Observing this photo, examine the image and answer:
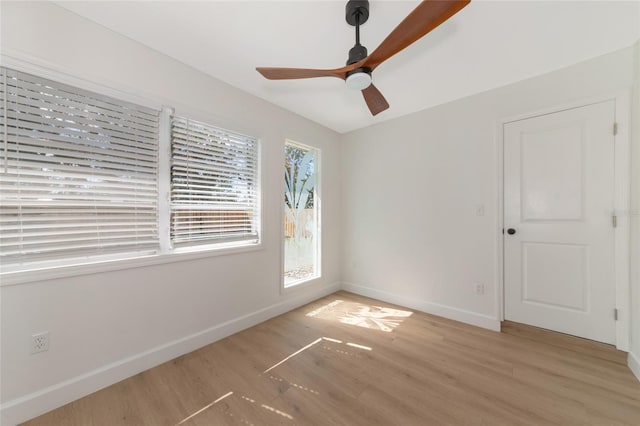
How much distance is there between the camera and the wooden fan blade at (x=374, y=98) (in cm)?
177

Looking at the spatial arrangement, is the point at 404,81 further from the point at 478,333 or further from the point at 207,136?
the point at 478,333

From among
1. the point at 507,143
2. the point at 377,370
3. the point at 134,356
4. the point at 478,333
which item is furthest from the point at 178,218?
the point at 507,143

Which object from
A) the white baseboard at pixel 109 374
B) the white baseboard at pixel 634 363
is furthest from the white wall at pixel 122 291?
the white baseboard at pixel 634 363

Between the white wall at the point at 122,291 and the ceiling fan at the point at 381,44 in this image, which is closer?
the ceiling fan at the point at 381,44

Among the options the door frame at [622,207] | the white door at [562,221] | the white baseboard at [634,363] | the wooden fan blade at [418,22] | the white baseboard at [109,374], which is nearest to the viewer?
the wooden fan blade at [418,22]

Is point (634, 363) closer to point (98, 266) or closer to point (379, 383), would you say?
point (379, 383)

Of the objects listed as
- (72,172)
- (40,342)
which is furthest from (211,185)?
(40,342)

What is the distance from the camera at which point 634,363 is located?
173 centimetres

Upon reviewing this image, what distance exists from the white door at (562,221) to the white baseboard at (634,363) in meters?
0.23

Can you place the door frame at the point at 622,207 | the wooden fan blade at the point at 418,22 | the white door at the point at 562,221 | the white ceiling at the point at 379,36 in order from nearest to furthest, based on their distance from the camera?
the wooden fan blade at the point at 418,22, the white ceiling at the point at 379,36, the door frame at the point at 622,207, the white door at the point at 562,221

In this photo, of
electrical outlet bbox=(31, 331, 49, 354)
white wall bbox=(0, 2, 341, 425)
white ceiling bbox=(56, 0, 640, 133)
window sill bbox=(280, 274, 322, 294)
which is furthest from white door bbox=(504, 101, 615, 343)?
electrical outlet bbox=(31, 331, 49, 354)

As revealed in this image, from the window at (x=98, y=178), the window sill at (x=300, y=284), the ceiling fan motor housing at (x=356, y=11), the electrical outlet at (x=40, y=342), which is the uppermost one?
the ceiling fan motor housing at (x=356, y=11)

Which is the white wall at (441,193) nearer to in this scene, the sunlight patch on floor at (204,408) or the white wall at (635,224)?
the white wall at (635,224)

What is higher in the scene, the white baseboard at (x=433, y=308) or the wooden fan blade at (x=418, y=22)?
the wooden fan blade at (x=418, y=22)
